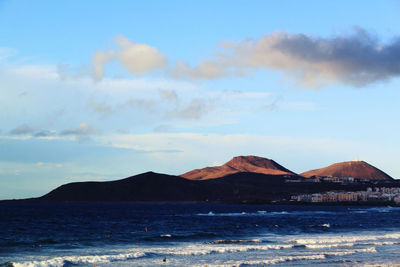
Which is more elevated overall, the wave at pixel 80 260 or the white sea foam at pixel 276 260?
the wave at pixel 80 260

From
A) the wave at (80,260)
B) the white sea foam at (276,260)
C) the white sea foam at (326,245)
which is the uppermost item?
the wave at (80,260)

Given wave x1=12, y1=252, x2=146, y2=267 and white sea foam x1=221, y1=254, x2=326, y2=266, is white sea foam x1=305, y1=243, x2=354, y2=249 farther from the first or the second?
wave x1=12, y1=252, x2=146, y2=267

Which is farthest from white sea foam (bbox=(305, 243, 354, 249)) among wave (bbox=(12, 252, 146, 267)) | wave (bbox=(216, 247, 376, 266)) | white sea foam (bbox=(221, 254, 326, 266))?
wave (bbox=(12, 252, 146, 267))

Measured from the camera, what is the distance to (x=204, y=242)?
6188cm

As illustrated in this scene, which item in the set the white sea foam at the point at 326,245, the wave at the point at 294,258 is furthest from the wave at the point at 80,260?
the white sea foam at the point at 326,245

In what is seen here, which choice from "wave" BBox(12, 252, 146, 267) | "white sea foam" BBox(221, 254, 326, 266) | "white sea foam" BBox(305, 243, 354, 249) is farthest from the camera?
"white sea foam" BBox(305, 243, 354, 249)

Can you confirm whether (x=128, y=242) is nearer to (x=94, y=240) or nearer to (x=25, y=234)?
(x=94, y=240)

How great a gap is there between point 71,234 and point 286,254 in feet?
116

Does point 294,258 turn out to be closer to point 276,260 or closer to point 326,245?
point 276,260

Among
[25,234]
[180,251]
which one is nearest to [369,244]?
[180,251]

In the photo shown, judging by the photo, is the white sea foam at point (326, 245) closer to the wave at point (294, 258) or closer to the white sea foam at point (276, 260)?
the wave at point (294, 258)

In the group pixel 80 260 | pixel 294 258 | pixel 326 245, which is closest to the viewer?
pixel 80 260

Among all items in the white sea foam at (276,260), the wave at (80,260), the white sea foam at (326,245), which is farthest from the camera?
the white sea foam at (326,245)

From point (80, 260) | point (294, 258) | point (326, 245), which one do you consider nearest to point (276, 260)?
point (294, 258)
